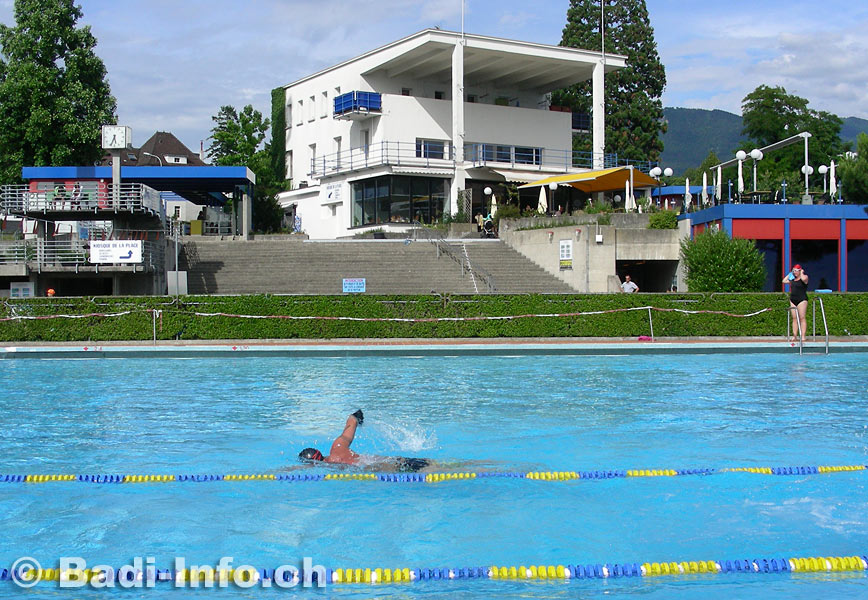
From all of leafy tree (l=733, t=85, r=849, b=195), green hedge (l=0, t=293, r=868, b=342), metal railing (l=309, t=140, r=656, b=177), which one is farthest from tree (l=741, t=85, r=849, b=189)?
green hedge (l=0, t=293, r=868, b=342)

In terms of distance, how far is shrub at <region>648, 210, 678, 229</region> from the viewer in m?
36.3

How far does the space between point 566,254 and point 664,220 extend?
14.8ft

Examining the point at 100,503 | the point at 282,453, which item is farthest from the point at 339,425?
the point at 100,503

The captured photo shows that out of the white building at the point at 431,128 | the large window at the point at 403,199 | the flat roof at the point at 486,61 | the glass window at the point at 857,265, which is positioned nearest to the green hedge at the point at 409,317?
the glass window at the point at 857,265

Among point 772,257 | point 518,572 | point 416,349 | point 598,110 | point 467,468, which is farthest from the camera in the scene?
point 598,110

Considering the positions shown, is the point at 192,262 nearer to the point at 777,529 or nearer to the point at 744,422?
the point at 744,422

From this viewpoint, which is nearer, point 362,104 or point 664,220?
point 664,220

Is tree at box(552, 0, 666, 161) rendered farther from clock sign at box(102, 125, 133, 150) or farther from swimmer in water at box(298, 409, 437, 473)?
swimmer in water at box(298, 409, 437, 473)

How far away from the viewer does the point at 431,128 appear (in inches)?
2093

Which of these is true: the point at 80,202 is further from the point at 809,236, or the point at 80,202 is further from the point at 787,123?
the point at 787,123

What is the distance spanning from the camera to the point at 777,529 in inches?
343

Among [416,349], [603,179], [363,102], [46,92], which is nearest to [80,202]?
[46,92]

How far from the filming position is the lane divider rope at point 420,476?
10.4m

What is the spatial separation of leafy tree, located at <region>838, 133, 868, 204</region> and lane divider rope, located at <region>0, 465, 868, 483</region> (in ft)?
91.9
